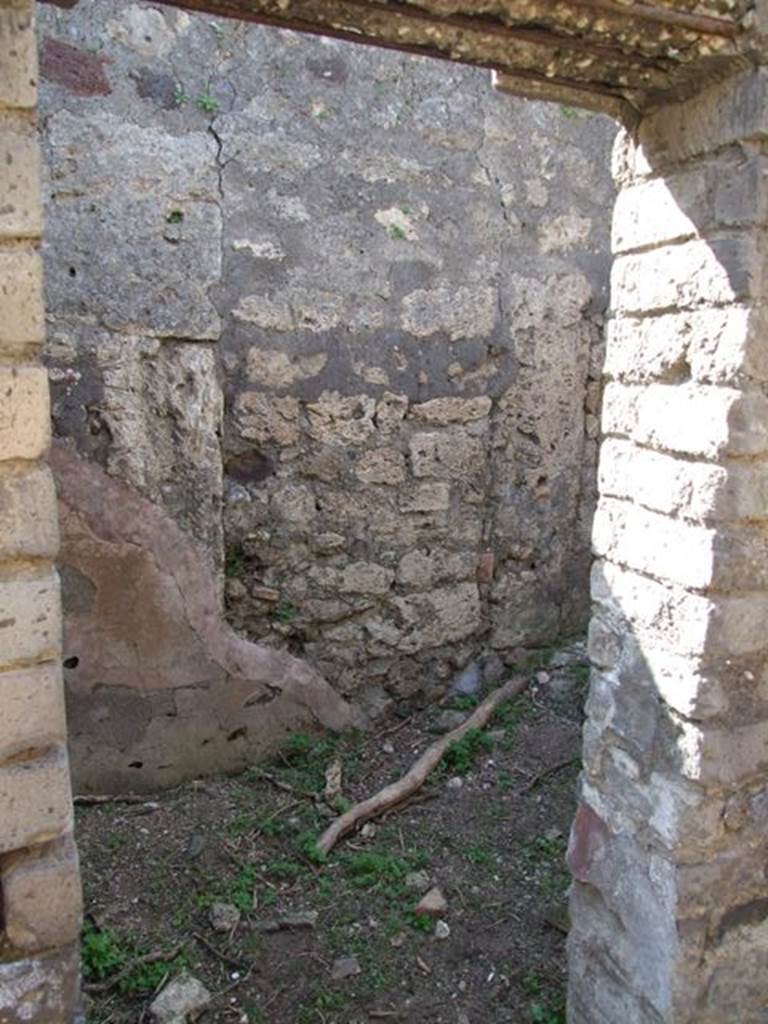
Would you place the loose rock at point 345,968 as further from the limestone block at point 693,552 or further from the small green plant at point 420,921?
the limestone block at point 693,552

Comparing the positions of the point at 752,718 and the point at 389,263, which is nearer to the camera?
the point at 752,718

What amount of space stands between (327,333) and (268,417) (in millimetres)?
455

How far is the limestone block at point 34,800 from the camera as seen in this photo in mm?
1765

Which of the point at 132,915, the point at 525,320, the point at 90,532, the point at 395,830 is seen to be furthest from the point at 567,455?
the point at 132,915

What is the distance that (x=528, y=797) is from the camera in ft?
12.5

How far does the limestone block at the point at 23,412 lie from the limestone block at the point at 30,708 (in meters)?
0.43

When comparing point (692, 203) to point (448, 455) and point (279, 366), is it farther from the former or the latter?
point (448, 455)

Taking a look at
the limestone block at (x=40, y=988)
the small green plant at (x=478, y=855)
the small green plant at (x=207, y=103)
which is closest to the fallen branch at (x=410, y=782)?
the small green plant at (x=478, y=855)

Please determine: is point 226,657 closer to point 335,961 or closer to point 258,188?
point 335,961

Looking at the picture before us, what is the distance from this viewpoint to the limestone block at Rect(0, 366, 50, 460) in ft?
5.44

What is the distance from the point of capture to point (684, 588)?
2121 millimetres

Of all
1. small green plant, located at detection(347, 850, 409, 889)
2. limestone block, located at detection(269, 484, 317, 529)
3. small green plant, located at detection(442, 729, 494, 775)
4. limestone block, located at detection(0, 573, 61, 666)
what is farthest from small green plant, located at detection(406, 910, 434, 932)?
limestone block, located at detection(0, 573, 61, 666)

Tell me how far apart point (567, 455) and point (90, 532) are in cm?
240

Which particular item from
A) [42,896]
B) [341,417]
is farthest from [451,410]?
[42,896]
